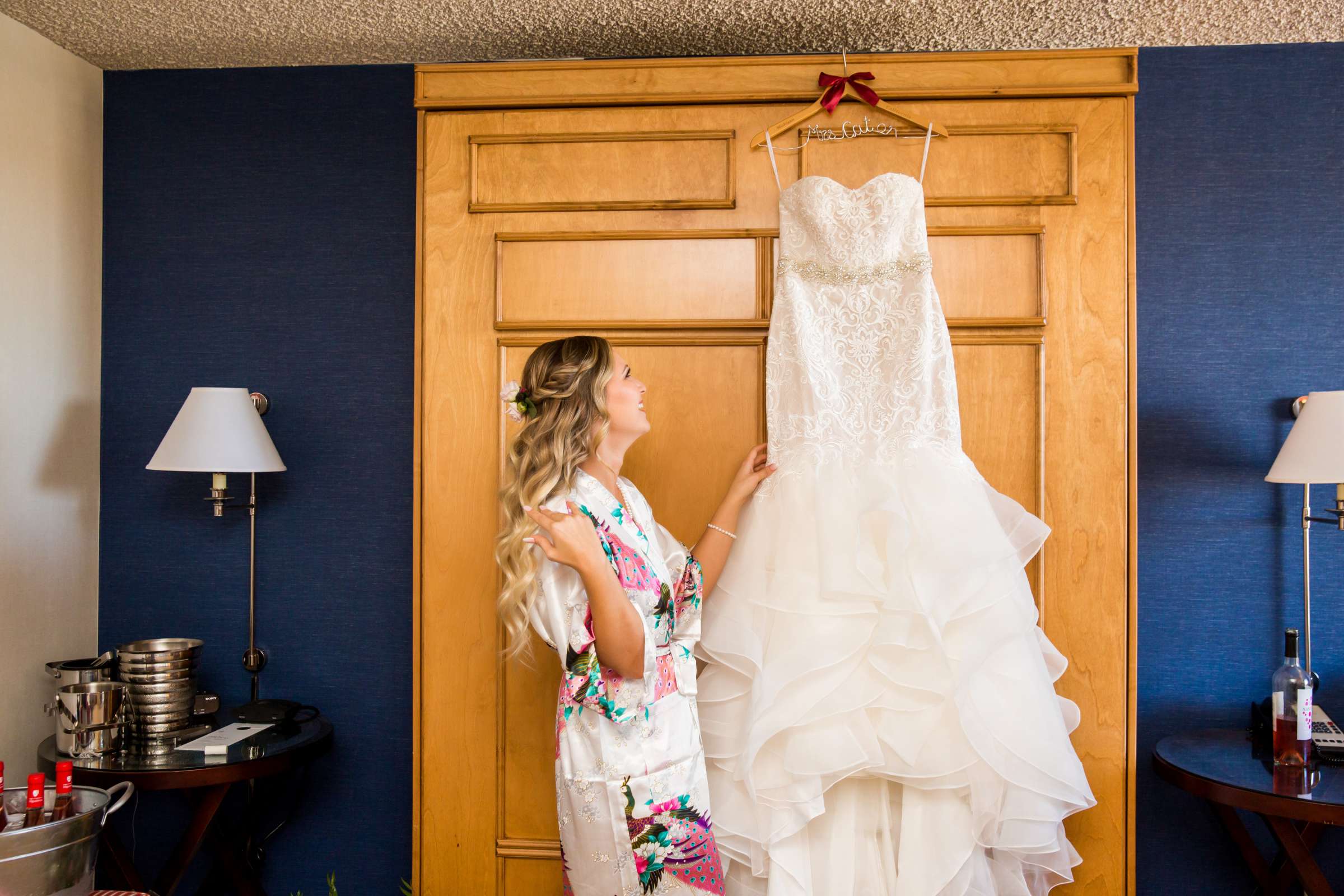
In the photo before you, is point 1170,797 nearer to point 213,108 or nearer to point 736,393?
point 736,393

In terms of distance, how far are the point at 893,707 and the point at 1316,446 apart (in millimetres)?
1324

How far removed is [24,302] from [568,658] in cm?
206

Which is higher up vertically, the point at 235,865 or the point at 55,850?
the point at 55,850

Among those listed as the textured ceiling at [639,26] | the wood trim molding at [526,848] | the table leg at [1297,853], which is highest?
the textured ceiling at [639,26]

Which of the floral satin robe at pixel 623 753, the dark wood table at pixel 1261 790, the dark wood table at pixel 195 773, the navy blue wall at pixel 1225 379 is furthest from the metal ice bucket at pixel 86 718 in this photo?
the navy blue wall at pixel 1225 379

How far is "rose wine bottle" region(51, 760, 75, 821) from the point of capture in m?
1.89

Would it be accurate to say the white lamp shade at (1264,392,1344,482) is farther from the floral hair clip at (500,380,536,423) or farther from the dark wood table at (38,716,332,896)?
the dark wood table at (38,716,332,896)

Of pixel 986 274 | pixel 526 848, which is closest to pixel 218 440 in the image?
pixel 526 848

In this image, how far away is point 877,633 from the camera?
72.2 inches

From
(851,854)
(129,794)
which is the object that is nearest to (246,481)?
(129,794)

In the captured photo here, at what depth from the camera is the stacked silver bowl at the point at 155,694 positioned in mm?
2299

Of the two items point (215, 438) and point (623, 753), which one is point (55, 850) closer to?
point (215, 438)

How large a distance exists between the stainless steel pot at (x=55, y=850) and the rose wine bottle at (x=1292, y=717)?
2.76 meters

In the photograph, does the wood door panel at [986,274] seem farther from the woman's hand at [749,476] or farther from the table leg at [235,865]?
the table leg at [235,865]
